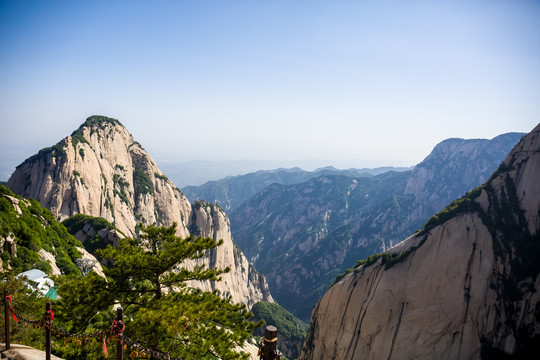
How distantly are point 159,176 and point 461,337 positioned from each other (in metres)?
94.5

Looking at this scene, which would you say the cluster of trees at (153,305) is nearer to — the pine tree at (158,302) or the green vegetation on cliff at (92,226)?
the pine tree at (158,302)

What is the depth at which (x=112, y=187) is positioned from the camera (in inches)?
3342

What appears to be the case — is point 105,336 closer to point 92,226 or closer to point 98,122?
point 92,226

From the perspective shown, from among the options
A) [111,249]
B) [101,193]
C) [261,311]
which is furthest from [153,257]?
[261,311]

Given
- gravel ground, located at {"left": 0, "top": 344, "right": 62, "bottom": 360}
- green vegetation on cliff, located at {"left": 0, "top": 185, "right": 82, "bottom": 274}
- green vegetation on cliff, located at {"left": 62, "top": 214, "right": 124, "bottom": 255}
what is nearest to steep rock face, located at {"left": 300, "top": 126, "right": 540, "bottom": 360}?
green vegetation on cliff, located at {"left": 0, "top": 185, "right": 82, "bottom": 274}

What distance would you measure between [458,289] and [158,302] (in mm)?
46647

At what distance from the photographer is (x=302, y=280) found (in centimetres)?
19325

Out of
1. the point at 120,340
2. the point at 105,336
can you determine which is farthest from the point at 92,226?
the point at 120,340

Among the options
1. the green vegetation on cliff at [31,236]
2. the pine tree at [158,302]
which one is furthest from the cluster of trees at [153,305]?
the green vegetation on cliff at [31,236]

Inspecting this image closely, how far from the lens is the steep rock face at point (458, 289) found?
141 feet

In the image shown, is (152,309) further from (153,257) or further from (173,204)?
(173,204)

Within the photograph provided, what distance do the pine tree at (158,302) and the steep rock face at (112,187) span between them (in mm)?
60209

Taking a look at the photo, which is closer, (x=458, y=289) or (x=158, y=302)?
(x=158, y=302)

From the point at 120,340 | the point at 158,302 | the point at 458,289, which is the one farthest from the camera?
the point at 458,289
